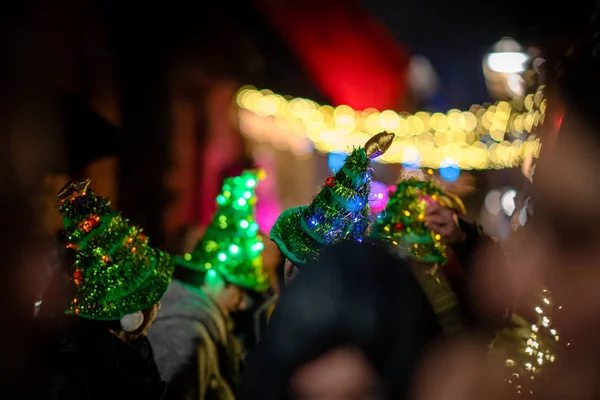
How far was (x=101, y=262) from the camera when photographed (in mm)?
2980

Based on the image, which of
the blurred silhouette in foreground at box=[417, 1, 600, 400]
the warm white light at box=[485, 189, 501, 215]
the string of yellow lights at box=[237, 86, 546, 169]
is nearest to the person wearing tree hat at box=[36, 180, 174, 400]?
the blurred silhouette in foreground at box=[417, 1, 600, 400]

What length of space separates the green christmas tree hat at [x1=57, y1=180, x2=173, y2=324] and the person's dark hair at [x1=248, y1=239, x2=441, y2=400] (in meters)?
1.19

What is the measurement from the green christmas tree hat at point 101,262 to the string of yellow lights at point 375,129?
6762mm

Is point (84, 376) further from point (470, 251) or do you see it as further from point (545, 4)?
point (545, 4)

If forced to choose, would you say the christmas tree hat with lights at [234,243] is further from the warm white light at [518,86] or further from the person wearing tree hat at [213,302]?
the warm white light at [518,86]

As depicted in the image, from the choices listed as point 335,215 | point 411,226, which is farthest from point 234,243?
point 335,215

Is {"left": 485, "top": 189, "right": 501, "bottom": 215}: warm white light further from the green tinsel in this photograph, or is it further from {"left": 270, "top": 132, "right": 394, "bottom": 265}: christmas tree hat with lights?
{"left": 270, "top": 132, "right": 394, "bottom": 265}: christmas tree hat with lights

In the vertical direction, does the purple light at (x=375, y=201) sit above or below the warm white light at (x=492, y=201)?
above

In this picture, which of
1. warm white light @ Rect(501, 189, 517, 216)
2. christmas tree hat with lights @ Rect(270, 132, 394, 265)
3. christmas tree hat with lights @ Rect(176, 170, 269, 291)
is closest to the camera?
christmas tree hat with lights @ Rect(270, 132, 394, 265)

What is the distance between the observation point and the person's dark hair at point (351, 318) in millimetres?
1931

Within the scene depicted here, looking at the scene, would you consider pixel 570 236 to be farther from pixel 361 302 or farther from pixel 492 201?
pixel 492 201

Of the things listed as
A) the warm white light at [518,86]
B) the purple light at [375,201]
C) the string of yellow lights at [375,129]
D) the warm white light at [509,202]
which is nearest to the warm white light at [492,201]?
the string of yellow lights at [375,129]

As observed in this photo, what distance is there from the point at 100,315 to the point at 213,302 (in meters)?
1.51

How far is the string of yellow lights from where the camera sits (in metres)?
11.8
